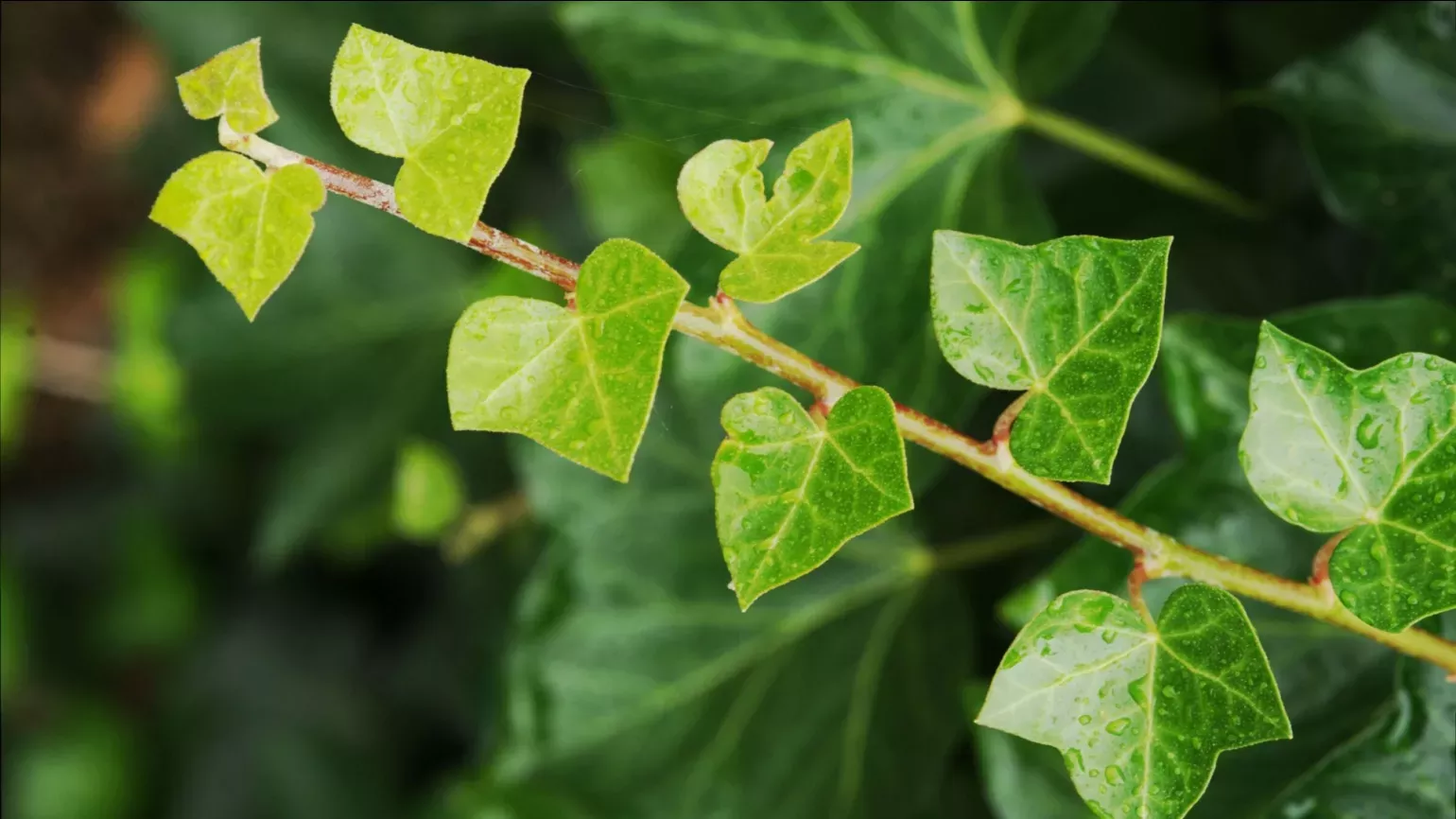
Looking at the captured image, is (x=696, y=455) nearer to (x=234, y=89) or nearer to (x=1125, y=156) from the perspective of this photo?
(x=1125, y=156)

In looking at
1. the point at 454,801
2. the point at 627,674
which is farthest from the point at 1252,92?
the point at 454,801

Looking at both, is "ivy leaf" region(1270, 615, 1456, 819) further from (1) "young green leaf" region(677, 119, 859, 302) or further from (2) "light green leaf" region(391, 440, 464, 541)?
(2) "light green leaf" region(391, 440, 464, 541)

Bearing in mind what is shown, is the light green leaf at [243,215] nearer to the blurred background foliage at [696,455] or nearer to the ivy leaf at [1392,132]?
the blurred background foliage at [696,455]

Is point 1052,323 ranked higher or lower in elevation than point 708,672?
higher

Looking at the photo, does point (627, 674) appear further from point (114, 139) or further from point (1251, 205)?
point (114, 139)

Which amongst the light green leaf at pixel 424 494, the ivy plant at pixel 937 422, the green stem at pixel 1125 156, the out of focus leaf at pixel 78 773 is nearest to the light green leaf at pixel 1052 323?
the ivy plant at pixel 937 422

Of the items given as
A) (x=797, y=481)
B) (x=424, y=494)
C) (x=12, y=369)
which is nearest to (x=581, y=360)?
(x=797, y=481)

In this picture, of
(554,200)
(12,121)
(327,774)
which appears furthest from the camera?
(12,121)
